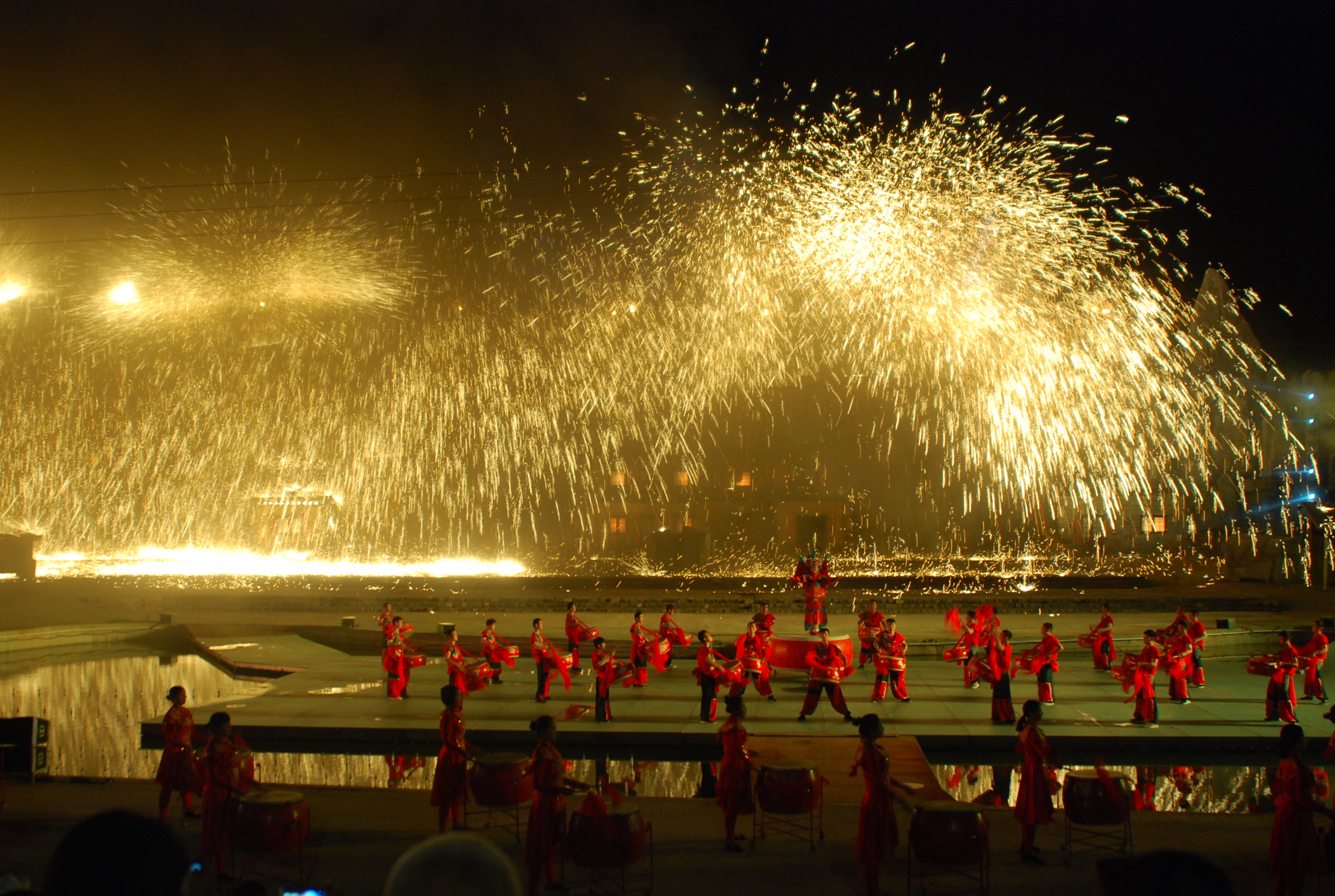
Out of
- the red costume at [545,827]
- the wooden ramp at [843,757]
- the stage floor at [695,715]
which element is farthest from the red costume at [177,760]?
the wooden ramp at [843,757]

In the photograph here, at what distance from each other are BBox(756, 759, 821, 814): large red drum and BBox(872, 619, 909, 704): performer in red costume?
244 inches

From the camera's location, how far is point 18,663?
1741 cm

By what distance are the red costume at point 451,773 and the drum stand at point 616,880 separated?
1.30 metres

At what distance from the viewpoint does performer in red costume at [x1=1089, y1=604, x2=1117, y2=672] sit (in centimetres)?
1382

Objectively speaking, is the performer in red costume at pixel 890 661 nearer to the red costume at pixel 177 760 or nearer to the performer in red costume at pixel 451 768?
the performer in red costume at pixel 451 768

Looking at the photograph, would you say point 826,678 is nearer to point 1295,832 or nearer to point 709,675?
point 709,675

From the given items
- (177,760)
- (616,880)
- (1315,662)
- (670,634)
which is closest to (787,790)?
(616,880)

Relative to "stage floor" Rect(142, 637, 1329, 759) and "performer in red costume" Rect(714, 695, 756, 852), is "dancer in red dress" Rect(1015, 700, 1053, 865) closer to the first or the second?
"performer in red costume" Rect(714, 695, 756, 852)

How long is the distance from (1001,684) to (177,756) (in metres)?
9.64

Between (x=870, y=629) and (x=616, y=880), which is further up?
(x=870, y=629)

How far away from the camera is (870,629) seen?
13461 mm

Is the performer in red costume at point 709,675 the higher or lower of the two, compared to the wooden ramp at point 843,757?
higher

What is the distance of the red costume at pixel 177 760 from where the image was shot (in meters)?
7.06

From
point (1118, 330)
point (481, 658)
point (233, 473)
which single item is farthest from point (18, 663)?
point (233, 473)
